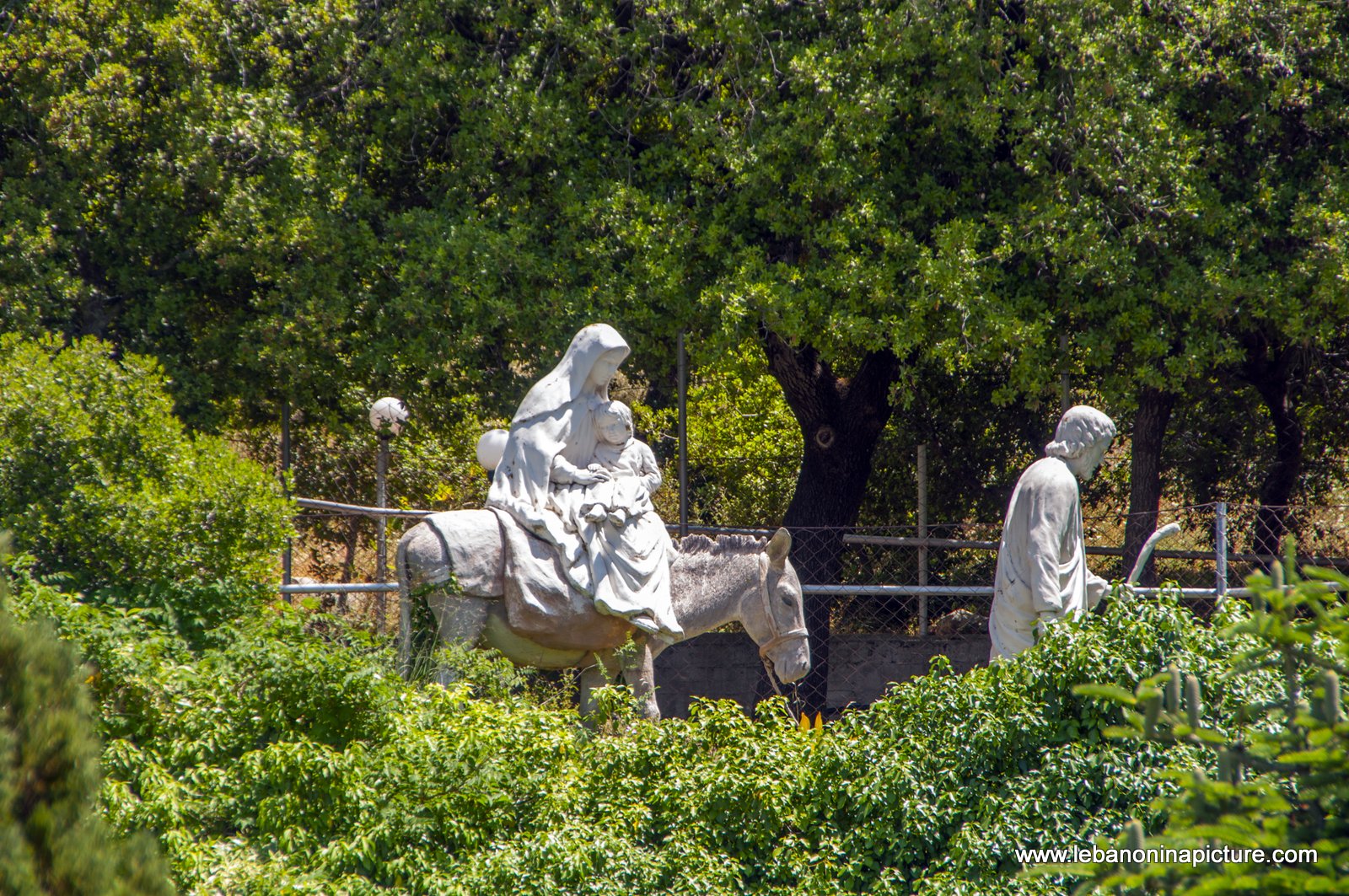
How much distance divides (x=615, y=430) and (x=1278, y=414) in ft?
25.0

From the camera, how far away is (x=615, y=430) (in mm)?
8602

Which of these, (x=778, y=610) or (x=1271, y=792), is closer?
(x=1271, y=792)

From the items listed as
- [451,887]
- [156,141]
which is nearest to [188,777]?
[451,887]

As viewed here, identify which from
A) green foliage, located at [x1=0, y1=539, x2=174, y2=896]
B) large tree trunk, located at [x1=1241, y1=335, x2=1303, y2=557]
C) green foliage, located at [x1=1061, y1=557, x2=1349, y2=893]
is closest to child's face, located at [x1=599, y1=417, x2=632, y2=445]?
green foliage, located at [x1=0, y1=539, x2=174, y2=896]

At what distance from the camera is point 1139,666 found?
5.68 meters

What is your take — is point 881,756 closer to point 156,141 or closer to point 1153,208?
point 1153,208

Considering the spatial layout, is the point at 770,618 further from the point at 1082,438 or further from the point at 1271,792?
the point at 1271,792

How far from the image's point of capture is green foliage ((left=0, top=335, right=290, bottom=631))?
7.33m

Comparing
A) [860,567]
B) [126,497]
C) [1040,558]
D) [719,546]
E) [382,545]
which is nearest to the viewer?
[1040,558]

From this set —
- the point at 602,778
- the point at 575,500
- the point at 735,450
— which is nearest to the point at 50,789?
the point at 602,778

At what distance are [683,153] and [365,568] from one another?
5524 mm

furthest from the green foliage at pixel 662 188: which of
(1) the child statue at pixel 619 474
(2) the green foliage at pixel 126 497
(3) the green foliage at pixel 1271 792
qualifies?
(3) the green foliage at pixel 1271 792

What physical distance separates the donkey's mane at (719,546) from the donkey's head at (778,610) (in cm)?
10

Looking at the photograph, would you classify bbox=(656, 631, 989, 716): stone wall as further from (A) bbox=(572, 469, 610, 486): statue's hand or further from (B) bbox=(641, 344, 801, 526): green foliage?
Result: (A) bbox=(572, 469, 610, 486): statue's hand
